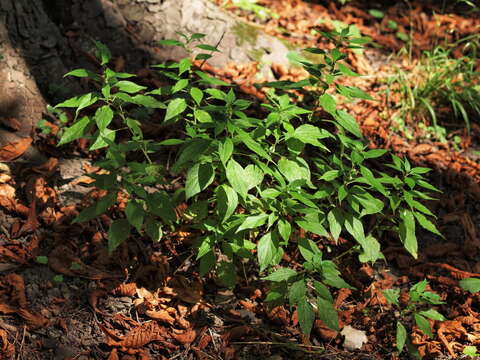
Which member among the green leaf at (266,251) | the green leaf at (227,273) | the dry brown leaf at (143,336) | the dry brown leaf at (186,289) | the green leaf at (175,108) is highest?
the green leaf at (175,108)

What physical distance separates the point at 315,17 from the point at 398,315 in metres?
3.58

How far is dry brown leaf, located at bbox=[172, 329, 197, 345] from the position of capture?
2.51 meters

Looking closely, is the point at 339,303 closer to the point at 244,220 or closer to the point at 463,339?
the point at 463,339

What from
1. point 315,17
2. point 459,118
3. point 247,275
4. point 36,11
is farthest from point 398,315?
point 315,17

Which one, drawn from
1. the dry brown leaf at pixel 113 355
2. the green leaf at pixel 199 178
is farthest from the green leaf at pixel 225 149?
the dry brown leaf at pixel 113 355

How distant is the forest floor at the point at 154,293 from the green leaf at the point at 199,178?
2.53 feet

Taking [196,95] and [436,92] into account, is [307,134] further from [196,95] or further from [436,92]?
[436,92]

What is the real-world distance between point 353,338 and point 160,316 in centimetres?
116

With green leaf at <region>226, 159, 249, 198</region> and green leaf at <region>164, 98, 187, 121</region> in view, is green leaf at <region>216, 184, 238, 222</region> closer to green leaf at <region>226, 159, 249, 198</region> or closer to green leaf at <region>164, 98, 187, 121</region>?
green leaf at <region>226, 159, 249, 198</region>

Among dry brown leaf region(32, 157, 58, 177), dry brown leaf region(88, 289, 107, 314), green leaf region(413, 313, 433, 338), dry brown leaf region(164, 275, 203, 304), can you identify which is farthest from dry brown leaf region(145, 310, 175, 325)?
green leaf region(413, 313, 433, 338)

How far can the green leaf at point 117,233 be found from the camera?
233 centimetres

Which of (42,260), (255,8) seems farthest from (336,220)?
(255,8)

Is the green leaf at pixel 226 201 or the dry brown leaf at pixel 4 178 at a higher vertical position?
the green leaf at pixel 226 201

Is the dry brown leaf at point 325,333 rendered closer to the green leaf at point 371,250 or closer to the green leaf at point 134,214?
the green leaf at point 371,250
